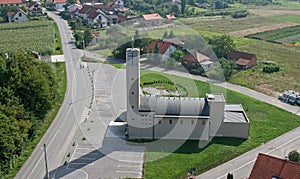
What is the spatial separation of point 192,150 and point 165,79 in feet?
63.9

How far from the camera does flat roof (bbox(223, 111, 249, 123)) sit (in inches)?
1323

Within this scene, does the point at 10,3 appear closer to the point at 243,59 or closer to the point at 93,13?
the point at 93,13

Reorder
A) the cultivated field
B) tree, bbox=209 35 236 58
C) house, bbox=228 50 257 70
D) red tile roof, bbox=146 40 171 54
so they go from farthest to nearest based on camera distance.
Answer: the cultivated field < red tile roof, bbox=146 40 171 54 < tree, bbox=209 35 236 58 < house, bbox=228 50 257 70

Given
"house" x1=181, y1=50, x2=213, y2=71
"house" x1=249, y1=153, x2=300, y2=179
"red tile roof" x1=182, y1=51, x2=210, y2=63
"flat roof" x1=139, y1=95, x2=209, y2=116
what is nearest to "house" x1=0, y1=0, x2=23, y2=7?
"house" x1=181, y1=50, x2=213, y2=71

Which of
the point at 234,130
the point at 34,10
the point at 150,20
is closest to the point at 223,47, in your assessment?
the point at 234,130

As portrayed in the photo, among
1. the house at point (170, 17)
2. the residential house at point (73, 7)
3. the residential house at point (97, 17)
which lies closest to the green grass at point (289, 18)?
the house at point (170, 17)

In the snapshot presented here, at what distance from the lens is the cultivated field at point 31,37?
63169mm

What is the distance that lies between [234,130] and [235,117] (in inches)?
55.2

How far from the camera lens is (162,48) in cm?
Result: 5809

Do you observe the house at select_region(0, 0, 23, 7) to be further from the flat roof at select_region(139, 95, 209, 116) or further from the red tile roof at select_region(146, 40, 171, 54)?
the flat roof at select_region(139, 95, 209, 116)

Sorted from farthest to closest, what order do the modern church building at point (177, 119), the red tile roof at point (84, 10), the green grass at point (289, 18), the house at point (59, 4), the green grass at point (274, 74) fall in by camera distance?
1. the house at point (59, 4)
2. the green grass at point (289, 18)
3. the red tile roof at point (84, 10)
4. the green grass at point (274, 74)
5. the modern church building at point (177, 119)

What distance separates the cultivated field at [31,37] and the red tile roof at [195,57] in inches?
919

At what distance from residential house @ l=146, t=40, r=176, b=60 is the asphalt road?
12.3m

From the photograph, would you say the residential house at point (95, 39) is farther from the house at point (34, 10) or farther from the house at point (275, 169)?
the house at point (275, 169)
